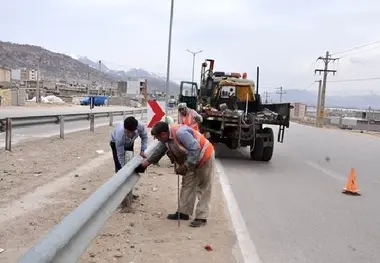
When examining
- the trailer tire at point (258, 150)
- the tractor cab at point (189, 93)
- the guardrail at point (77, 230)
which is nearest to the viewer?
the guardrail at point (77, 230)

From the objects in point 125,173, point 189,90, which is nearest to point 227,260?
point 125,173

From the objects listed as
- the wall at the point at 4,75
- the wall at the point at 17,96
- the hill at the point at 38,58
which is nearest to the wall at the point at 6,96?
the wall at the point at 17,96

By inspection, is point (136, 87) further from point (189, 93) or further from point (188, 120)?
point (188, 120)

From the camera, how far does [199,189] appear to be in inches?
261

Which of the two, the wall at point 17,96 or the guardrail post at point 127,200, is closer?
the guardrail post at point 127,200

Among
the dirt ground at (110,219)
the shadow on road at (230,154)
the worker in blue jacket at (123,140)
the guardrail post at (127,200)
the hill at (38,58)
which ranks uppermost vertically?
the hill at (38,58)

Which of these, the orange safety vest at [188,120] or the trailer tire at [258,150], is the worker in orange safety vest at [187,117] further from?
the trailer tire at [258,150]

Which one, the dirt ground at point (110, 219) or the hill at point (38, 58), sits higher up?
the hill at point (38, 58)

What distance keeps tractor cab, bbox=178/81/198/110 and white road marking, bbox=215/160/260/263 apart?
8.12 metres

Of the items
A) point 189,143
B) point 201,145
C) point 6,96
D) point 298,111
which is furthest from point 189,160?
point 298,111

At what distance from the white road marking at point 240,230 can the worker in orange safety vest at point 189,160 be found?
52cm

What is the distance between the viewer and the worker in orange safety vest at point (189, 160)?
5.91 m

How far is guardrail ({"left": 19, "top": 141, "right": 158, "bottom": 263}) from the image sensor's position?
2594 mm

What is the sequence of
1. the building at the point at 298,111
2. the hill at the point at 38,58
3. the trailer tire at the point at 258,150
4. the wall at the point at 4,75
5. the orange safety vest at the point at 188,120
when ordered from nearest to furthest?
the orange safety vest at the point at 188,120 → the trailer tire at the point at 258,150 → the wall at the point at 4,75 → the building at the point at 298,111 → the hill at the point at 38,58
